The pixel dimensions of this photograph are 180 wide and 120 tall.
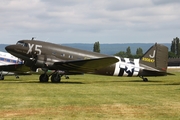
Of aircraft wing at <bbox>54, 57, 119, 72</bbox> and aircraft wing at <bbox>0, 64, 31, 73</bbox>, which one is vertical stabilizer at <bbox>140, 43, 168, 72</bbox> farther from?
aircraft wing at <bbox>0, 64, 31, 73</bbox>

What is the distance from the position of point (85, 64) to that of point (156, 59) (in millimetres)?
8679

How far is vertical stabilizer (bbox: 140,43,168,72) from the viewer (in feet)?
118

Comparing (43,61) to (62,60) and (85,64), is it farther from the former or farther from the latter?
(85,64)

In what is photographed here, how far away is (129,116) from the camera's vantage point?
11.6 meters

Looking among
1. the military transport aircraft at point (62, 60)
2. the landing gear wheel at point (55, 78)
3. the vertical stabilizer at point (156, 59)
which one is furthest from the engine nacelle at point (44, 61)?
the vertical stabilizer at point (156, 59)

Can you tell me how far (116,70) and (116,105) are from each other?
66.1 ft

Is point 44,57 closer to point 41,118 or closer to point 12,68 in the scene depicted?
point 12,68

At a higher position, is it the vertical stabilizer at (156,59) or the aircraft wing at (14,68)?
the vertical stabilizer at (156,59)

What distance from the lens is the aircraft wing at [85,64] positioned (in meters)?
30.4

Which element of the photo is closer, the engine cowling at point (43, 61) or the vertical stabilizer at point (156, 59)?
the engine cowling at point (43, 61)

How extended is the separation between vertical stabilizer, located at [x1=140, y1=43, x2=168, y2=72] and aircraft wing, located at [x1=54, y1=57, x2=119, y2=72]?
6.12 metres

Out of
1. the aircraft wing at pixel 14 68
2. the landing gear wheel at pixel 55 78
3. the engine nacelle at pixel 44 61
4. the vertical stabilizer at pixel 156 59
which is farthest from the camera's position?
the aircraft wing at pixel 14 68

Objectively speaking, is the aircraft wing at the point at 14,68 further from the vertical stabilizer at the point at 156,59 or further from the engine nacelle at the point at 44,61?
the vertical stabilizer at the point at 156,59

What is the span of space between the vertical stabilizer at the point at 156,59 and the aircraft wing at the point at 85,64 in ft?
20.1
